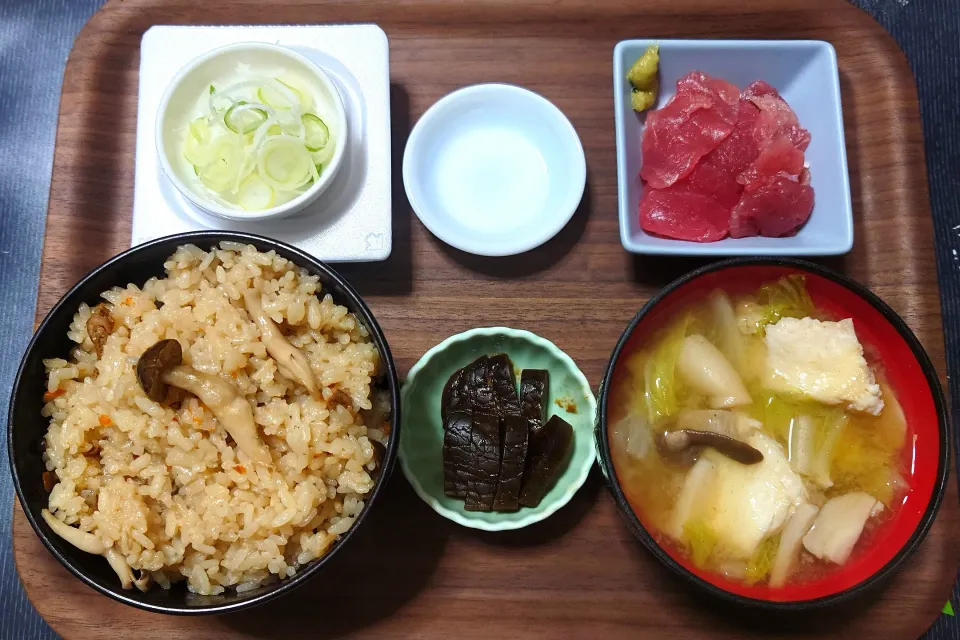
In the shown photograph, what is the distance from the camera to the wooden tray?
1948mm

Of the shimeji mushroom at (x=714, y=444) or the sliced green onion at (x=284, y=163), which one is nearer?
the shimeji mushroom at (x=714, y=444)

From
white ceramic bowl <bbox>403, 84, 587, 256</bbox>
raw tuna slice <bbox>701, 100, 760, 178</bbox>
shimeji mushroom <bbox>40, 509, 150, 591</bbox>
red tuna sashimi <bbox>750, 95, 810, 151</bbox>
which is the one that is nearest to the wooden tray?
white ceramic bowl <bbox>403, 84, 587, 256</bbox>

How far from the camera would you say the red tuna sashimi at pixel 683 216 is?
209 cm

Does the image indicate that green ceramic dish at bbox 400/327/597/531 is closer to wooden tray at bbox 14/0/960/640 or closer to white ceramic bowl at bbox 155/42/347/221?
wooden tray at bbox 14/0/960/640

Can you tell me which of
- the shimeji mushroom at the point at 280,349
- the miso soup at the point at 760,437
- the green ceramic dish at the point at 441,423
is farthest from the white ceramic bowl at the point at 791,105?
the shimeji mushroom at the point at 280,349

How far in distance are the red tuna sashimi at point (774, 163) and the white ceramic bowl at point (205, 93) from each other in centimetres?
122

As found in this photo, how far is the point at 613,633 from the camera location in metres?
1.95

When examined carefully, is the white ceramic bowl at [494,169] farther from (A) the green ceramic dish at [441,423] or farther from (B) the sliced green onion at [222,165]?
(B) the sliced green onion at [222,165]

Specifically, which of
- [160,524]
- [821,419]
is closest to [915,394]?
[821,419]

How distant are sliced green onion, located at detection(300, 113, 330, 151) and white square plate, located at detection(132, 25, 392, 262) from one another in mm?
79

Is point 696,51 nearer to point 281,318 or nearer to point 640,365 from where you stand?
point 640,365

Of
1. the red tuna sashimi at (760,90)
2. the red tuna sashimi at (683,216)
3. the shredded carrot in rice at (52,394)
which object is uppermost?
the red tuna sashimi at (760,90)

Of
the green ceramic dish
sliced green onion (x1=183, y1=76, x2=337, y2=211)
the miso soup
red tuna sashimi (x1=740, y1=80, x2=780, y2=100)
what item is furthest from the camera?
red tuna sashimi (x1=740, y1=80, x2=780, y2=100)

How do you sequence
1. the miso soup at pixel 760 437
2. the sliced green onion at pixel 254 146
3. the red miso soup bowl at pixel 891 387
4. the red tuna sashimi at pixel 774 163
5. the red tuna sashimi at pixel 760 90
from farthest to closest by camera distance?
the red tuna sashimi at pixel 760 90
the red tuna sashimi at pixel 774 163
the sliced green onion at pixel 254 146
the miso soup at pixel 760 437
the red miso soup bowl at pixel 891 387
